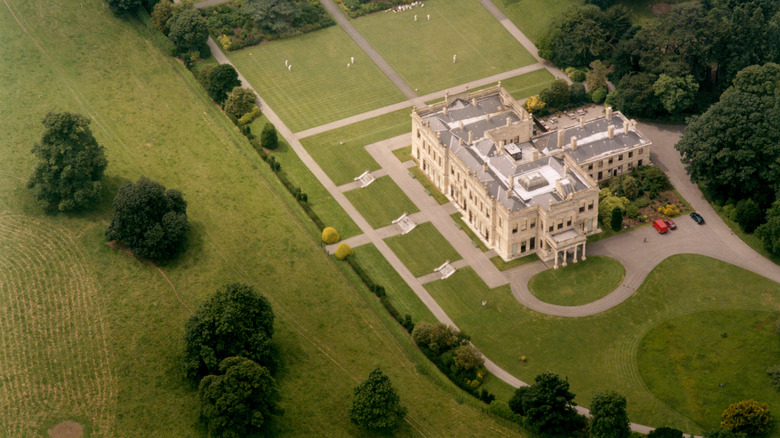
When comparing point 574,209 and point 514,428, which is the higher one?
point 574,209

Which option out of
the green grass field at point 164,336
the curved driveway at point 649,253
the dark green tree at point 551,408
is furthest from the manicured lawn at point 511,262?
the dark green tree at point 551,408

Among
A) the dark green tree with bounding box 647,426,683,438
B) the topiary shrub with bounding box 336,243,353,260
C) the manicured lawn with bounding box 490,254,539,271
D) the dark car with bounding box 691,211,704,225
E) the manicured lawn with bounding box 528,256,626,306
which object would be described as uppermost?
the topiary shrub with bounding box 336,243,353,260

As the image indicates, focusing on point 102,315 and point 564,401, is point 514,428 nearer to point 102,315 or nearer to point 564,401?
point 564,401

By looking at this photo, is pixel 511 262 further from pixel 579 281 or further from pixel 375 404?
pixel 375 404

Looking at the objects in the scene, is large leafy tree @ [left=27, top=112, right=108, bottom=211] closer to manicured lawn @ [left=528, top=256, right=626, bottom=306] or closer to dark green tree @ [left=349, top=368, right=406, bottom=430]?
dark green tree @ [left=349, top=368, right=406, bottom=430]

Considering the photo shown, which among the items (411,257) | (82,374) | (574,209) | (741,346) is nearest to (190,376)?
(82,374)

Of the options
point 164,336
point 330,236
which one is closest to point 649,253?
point 330,236

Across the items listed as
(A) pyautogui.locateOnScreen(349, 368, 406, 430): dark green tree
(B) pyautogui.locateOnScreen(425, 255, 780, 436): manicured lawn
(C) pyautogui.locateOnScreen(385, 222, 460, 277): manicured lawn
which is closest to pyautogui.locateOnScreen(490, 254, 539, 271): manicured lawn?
(B) pyautogui.locateOnScreen(425, 255, 780, 436): manicured lawn
